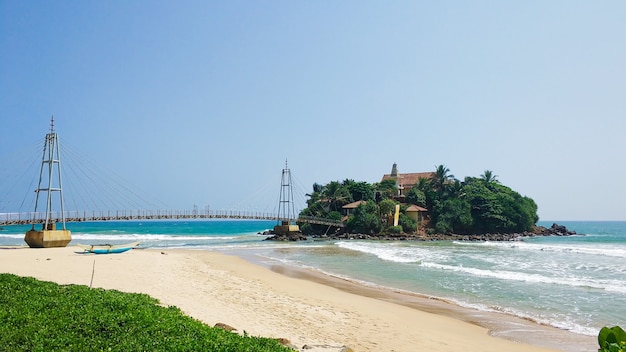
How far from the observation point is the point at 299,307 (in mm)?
11750

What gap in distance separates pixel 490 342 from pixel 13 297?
30.7 feet

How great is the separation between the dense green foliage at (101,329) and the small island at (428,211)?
157 ft

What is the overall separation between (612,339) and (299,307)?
909cm

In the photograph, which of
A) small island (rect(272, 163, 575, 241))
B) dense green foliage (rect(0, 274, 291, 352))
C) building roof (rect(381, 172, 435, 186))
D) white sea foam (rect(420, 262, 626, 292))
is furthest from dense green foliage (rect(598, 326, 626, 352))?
building roof (rect(381, 172, 435, 186))

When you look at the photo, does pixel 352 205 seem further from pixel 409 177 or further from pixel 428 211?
pixel 409 177

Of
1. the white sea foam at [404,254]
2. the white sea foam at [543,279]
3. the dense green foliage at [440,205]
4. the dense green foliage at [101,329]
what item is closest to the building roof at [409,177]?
the dense green foliage at [440,205]

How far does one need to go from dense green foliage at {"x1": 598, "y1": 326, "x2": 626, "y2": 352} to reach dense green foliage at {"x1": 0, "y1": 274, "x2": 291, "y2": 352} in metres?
3.72

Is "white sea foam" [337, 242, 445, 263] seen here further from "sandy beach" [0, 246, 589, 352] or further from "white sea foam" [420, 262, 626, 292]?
"sandy beach" [0, 246, 589, 352]

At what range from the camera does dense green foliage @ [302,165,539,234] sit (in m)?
59.0

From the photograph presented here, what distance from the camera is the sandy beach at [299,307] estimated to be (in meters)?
8.74

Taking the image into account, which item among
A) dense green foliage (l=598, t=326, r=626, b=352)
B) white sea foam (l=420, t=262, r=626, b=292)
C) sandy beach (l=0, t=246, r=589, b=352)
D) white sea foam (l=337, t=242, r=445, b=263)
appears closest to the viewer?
dense green foliage (l=598, t=326, r=626, b=352)

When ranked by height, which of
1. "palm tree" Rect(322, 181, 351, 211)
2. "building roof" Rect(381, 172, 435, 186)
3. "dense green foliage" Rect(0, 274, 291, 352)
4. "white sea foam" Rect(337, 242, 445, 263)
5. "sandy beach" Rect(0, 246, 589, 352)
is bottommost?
"white sea foam" Rect(337, 242, 445, 263)

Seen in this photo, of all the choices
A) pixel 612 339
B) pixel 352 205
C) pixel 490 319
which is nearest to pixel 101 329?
pixel 612 339

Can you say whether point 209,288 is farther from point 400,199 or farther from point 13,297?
point 400,199
